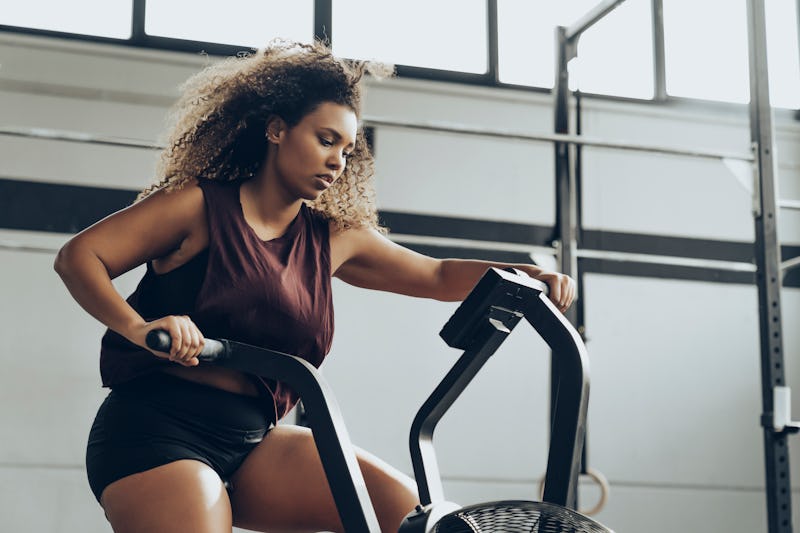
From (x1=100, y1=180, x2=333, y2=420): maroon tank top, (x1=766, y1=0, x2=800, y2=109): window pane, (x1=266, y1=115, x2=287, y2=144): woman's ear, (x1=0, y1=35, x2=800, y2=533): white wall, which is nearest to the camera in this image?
(x1=100, y1=180, x2=333, y2=420): maroon tank top

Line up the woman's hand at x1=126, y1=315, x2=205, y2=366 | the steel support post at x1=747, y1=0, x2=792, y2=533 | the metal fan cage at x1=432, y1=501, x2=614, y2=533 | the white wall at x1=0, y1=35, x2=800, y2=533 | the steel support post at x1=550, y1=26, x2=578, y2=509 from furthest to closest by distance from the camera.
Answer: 1. the white wall at x1=0, y1=35, x2=800, y2=533
2. the steel support post at x1=550, y1=26, x2=578, y2=509
3. the steel support post at x1=747, y1=0, x2=792, y2=533
4. the woman's hand at x1=126, y1=315, x2=205, y2=366
5. the metal fan cage at x1=432, y1=501, x2=614, y2=533

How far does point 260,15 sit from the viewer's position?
4.36 metres

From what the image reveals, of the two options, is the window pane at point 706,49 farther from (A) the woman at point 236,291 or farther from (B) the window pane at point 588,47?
(A) the woman at point 236,291

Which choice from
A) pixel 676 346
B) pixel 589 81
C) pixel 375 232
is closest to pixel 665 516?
pixel 676 346

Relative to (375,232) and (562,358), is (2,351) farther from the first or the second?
(562,358)

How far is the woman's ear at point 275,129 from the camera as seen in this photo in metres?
1.63

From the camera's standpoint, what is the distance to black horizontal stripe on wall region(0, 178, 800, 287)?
3.95 metres

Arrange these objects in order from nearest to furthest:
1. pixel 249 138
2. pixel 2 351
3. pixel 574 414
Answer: pixel 574 414 → pixel 249 138 → pixel 2 351

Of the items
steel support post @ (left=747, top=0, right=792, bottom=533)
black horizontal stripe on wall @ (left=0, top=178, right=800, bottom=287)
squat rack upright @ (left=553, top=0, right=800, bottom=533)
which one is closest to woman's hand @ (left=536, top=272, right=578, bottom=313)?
squat rack upright @ (left=553, top=0, right=800, bottom=533)

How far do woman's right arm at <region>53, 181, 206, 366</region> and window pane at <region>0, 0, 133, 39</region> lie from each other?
115 inches

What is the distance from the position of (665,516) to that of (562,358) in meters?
3.52

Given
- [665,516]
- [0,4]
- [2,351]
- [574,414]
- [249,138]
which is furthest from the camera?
[665,516]

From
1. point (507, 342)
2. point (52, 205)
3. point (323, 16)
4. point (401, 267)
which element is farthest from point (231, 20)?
point (401, 267)

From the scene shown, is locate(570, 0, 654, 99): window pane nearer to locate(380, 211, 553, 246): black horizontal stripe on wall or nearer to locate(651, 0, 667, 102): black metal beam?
locate(651, 0, 667, 102): black metal beam
